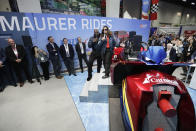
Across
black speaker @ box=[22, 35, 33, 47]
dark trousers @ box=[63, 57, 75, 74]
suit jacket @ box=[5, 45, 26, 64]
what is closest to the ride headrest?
dark trousers @ box=[63, 57, 75, 74]

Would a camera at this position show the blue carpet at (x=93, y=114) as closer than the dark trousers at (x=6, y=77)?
Yes

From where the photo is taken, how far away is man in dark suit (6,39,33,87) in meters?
3.57

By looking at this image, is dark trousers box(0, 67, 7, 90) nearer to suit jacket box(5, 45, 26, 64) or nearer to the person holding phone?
suit jacket box(5, 45, 26, 64)

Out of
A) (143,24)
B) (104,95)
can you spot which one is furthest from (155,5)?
(104,95)

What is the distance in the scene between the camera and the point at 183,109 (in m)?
1.14

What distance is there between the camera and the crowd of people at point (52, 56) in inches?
118

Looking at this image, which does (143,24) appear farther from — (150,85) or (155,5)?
(150,85)

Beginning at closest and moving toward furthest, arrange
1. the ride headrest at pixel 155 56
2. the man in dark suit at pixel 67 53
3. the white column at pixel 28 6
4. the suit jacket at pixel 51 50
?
1. the ride headrest at pixel 155 56
2. the suit jacket at pixel 51 50
3. the white column at pixel 28 6
4. the man in dark suit at pixel 67 53

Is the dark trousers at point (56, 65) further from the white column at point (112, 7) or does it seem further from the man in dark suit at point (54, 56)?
the white column at point (112, 7)

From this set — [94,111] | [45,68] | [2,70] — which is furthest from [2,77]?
[94,111]

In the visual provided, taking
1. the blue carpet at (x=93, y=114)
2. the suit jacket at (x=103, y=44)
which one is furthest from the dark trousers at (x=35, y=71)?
the suit jacket at (x=103, y=44)

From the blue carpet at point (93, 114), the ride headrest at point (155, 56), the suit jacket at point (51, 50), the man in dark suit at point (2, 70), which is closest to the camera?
the ride headrest at point (155, 56)

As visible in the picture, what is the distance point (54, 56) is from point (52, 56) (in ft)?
0.26

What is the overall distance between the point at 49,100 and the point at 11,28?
289 cm
